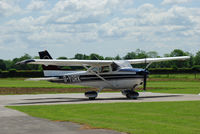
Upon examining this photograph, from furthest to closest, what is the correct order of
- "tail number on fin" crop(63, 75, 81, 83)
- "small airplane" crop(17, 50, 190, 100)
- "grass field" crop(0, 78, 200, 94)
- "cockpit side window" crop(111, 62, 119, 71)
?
"grass field" crop(0, 78, 200, 94)
"tail number on fin" crop(63, 75, 81, 83)
"cockpit side window" crop(111, 62, 119, 71)
"small airplane" crop(17, 50, 190, 100)

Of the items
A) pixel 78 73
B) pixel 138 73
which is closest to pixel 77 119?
pixel 138 73

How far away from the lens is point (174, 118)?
14.1 m

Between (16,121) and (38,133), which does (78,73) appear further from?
(38,133)

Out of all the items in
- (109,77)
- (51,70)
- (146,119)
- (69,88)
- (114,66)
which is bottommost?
(69,88)

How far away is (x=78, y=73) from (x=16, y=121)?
13.6 m

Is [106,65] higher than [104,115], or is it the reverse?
[106,65]

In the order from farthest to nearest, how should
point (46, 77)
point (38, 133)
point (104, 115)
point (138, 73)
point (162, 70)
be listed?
point (162, 70) < point (46, 77) < point (138, 73) < point (104, 115) < point (38, 133)

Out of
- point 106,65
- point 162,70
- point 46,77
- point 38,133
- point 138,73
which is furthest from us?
point 162,70

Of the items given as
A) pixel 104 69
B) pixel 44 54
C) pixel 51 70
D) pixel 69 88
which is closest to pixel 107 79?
pixel 104 69

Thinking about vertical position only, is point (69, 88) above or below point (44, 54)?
below

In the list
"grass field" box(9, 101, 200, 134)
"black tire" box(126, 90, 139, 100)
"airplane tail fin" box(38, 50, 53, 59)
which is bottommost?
"black tire" box(126, 90, 139, 100)

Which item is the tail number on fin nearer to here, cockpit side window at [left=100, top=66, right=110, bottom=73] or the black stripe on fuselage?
the black stripe on fuselage

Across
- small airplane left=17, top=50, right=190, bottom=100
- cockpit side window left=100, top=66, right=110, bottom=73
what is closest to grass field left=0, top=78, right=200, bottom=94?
small airplane left=17, top=50, right=190, bottom=100

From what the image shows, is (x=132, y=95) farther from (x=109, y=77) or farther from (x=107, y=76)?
(x=107, y=76)
